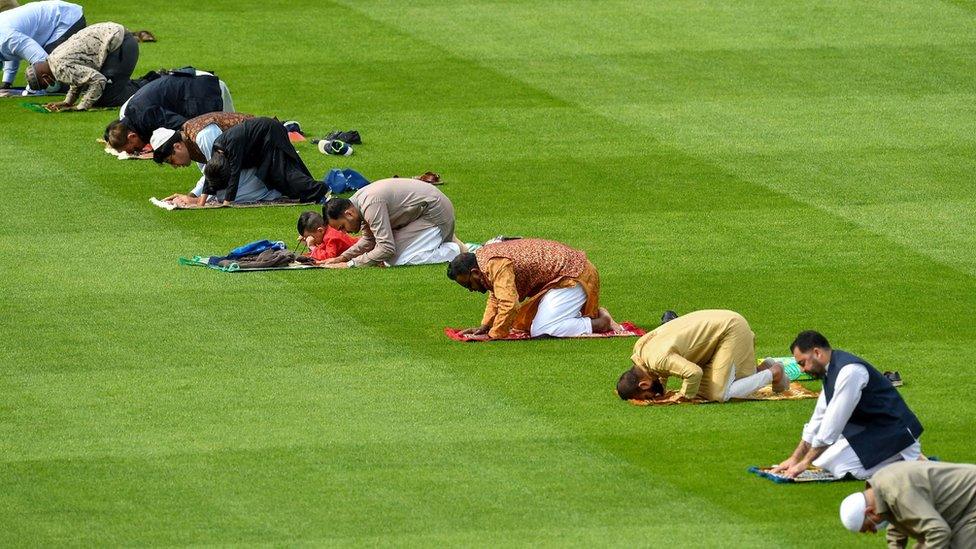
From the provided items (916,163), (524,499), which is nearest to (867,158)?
(916,163)

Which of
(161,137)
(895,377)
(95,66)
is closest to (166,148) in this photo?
(161,137)

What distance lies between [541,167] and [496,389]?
895 cm

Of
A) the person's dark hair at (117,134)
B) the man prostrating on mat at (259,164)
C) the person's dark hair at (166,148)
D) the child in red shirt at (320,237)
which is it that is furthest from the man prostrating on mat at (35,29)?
the child in red shirt at (320,237)

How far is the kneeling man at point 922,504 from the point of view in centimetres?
1034

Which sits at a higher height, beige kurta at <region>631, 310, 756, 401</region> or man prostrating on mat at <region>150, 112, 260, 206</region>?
beige kurta at <region>631, 310, 756, 401</region>

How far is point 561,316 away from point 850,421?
4.37 metres

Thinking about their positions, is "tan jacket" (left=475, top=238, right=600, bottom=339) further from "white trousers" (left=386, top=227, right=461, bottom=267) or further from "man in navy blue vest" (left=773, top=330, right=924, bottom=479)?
"man in navy blue vest" (left=773, top=330, right=924, bottom=479)

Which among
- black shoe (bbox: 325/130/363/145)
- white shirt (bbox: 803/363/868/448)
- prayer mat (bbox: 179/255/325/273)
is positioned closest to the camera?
white shirt (bbox: 803/363/868/448)

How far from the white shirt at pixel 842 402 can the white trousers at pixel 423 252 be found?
7.35 metres

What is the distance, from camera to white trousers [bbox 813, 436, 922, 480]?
12.6m

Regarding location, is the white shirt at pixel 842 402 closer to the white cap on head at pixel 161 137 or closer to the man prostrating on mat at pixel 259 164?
the man prostrating on mat at pixel 259 164

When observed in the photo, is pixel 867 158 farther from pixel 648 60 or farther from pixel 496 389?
pixel 496 389

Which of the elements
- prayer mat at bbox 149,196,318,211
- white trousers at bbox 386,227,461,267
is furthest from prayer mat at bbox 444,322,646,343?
prayer mat at bbox 149,196,318,211

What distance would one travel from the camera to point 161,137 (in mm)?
22219
